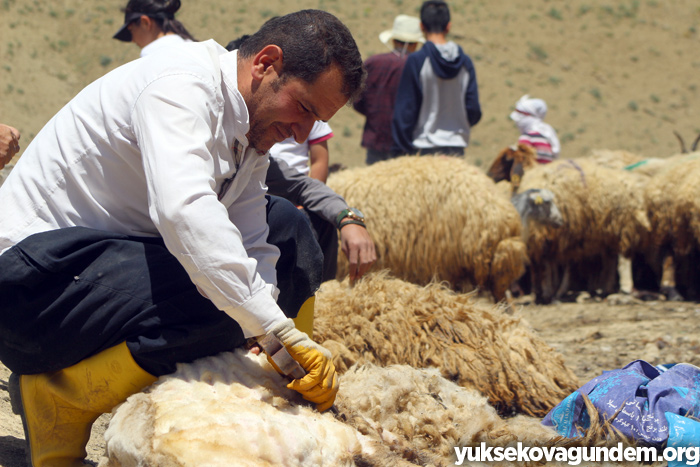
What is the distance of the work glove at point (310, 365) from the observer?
178cm

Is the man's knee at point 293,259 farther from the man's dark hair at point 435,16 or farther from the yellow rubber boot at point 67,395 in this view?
the man's dark hair at point 435,16

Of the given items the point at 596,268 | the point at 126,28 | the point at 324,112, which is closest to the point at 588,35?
the point at 596,268

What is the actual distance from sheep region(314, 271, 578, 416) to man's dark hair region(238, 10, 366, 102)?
3.78 feet

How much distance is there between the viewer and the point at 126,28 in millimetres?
4523

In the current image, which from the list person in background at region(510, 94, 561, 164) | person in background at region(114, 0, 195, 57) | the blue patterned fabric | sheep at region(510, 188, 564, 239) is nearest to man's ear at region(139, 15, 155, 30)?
person in background at region(114, 0, 195, 57)

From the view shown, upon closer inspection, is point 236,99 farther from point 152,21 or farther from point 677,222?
point 677,222

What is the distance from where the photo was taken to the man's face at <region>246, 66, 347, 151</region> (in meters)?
1.94

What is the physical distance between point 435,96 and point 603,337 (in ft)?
7.70

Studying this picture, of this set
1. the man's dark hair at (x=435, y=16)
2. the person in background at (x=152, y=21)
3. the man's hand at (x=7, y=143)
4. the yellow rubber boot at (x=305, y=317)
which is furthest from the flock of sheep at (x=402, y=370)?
the person in background at (x=152, y=21)

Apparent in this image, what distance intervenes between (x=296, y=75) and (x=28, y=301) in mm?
944

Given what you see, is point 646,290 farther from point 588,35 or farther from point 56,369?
point 588,35

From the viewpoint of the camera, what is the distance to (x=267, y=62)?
1.94 meters

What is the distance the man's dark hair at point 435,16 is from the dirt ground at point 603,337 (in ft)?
8.09

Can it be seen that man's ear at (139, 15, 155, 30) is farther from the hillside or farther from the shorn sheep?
the hillside
